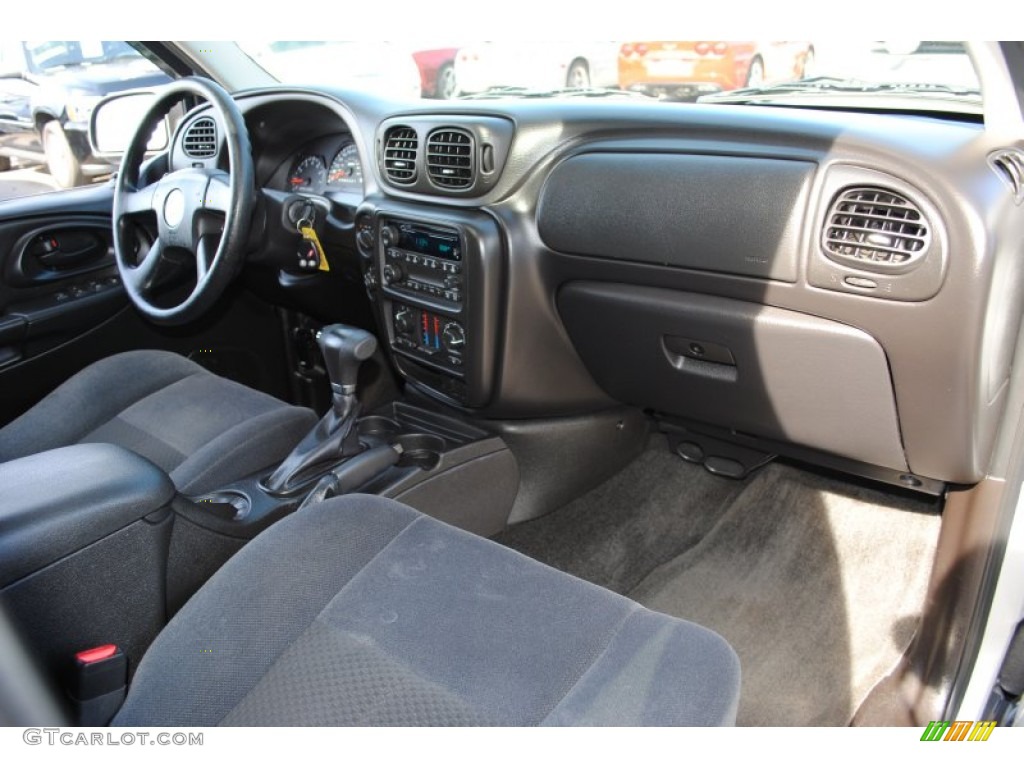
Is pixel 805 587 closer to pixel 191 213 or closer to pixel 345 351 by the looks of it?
pixel 345 351

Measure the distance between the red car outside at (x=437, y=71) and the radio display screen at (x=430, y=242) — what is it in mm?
580

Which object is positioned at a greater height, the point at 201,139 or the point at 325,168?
the point at 201,139

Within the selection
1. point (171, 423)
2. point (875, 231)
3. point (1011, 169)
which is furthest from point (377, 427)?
point (1011, 169)

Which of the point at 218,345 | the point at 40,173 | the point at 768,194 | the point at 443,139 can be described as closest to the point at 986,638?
the point at 768,194

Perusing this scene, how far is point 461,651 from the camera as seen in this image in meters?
1.04

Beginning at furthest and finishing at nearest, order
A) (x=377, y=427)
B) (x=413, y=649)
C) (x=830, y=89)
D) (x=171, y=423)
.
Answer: (x=377, y=427)
(x=171, y=423)
(x=830, y=89)
(x=413, y=649)

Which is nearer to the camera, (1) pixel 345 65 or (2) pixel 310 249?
(2) pixel 310 249

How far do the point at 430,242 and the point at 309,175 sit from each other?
703 millimetres

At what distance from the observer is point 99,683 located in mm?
1084

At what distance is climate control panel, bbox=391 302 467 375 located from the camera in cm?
195

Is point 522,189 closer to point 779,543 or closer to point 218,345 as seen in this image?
point 779,543

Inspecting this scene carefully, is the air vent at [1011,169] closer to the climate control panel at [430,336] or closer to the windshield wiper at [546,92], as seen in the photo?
the windshield wiper at [546,92]

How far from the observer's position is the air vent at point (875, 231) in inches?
51.6

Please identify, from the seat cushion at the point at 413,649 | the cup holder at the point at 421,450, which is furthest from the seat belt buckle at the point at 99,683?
the cup holder at the point at 421,450
